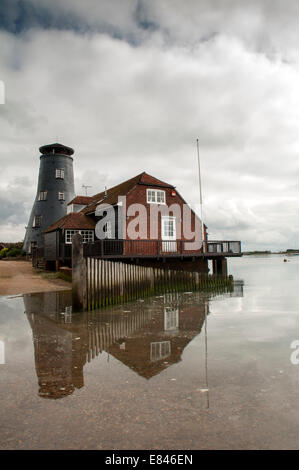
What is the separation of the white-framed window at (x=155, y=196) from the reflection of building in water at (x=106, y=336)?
1152cm

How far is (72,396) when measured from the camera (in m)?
5.58

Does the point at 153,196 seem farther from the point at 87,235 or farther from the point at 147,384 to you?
the point at 147,384

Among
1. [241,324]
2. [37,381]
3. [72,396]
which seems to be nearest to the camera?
[72,396]

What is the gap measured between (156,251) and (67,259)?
8.37 meters

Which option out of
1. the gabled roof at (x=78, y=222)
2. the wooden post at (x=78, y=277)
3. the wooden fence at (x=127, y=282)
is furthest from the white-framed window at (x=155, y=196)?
the wooden post at (x=78, y=277)

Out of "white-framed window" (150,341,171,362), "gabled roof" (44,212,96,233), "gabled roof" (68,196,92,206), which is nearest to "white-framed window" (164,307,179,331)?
"white-framed window" (150,341,171,362)

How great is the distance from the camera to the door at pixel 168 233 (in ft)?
84.7

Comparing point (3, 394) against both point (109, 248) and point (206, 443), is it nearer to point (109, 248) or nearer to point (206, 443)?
point (206, 443)

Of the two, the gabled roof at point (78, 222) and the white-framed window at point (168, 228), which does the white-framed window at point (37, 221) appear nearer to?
the gabled roof at point (78, 222)

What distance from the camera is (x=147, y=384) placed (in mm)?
6078

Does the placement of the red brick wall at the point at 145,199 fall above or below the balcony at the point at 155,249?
above

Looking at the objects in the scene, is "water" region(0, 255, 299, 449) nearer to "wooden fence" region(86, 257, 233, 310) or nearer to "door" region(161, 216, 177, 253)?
"wooden fence" region(86, 257, 233, 310)

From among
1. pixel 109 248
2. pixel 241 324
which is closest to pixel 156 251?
pixel 109 248

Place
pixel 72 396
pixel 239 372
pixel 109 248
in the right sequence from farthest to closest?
1. pixel 109 248
2. pixel 239 372
3. pixel 72 396
